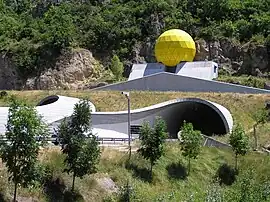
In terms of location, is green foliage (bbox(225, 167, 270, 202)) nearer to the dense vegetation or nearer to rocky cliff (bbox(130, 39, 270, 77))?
rocky cliff (bbox(130, 39, 270, 77))

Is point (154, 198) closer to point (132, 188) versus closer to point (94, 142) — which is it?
point (132, 188)

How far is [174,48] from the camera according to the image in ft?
168

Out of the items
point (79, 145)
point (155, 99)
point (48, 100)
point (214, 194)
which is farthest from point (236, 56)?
point (79, 145)

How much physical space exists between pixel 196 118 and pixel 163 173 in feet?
46.6

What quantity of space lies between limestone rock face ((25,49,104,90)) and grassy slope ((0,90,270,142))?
33.7 ft

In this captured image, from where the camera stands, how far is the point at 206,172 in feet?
98.4

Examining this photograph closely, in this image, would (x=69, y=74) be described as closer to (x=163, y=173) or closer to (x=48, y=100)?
(x=48, y=100)

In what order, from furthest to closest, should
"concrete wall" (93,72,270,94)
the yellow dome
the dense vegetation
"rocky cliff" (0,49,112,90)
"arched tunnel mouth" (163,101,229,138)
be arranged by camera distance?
the dense vegetation, "rocky cliff" (0,49,112,90), the yellow dome, "concrete wall" (93,72,270,94), "arched tunnel mouth" (163,101,229,138)

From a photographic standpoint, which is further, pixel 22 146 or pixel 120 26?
pixel 120 26

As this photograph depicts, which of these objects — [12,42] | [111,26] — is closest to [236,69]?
[111,26]

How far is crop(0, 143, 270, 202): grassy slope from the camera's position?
2670cm

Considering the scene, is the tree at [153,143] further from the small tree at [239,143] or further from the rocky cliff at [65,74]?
the rocky cliff at [65,74]

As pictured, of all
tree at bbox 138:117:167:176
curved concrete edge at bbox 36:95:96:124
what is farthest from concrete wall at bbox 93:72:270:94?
tree at bbox 138:117:167:176

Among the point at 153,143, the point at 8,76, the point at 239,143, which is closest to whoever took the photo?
the point at 153,143
